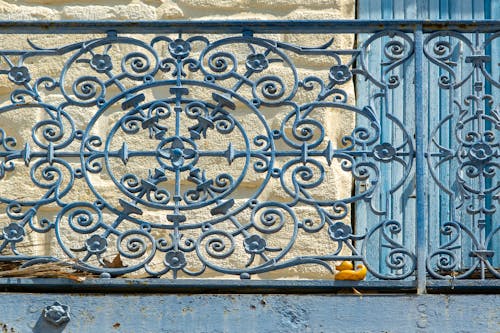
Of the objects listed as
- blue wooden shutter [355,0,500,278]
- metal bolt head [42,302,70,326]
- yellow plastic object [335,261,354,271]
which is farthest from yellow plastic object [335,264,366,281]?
blue wooden shutter [355,0,500,278]

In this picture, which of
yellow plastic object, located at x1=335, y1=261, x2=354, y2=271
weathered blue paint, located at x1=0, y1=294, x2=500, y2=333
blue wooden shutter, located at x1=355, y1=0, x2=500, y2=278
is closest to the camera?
weathered blue paint, located at x1=0, y1=294, x2=500, y2=333

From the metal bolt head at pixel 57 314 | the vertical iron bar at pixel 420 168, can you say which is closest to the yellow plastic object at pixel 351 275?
the vertical iron bar at pixel 420 168

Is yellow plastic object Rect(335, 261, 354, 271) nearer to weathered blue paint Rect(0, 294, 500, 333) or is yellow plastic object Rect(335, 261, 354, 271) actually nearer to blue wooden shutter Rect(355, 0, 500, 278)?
weathered blue paint Rect(0, 294, 500, 333)

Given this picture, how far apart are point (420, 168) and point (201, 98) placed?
193cm

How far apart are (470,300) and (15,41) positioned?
3.17 m

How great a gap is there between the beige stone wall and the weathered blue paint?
4.82 feet

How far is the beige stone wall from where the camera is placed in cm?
721

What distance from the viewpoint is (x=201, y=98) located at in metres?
7.42

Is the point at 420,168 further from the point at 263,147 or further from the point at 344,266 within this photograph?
the point at 263,147

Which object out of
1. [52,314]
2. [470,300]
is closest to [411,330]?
[470,300]

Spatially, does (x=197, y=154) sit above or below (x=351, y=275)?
above

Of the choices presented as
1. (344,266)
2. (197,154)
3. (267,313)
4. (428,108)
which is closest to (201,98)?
(428,108)

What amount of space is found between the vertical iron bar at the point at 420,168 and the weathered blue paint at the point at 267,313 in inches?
4.8

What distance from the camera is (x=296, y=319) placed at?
564cm
